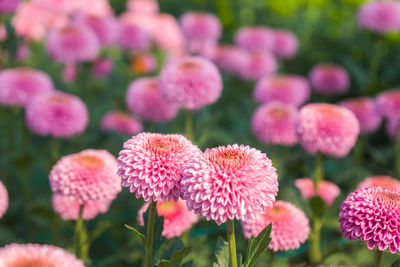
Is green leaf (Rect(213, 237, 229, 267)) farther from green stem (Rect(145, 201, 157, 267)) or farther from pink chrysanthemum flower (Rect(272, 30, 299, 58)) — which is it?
pink chrysanthemum flower (Rect(272, 30, 299, 58))

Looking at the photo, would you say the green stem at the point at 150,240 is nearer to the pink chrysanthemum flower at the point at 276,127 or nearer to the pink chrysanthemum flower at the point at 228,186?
the pink chrysanthemum flower at the point at 228,186

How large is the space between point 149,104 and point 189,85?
43 centimetres

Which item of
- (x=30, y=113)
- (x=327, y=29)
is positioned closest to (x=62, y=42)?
(x=30, y=113)

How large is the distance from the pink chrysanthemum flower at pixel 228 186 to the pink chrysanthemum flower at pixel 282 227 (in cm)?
46

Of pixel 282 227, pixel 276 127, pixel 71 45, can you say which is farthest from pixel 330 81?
pixel 282 227

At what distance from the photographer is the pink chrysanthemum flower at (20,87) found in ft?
8.96

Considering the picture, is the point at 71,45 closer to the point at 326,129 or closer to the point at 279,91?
the point at 279,91

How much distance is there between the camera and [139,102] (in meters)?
2.76

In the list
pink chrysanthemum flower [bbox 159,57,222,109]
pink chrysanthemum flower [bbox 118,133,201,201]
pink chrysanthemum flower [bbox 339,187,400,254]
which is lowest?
pink chrysanthemum flower [bbox 159,57,222,109]

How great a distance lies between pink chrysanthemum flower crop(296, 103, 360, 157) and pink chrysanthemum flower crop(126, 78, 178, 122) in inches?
31.8

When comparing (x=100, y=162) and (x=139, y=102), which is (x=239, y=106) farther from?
(x=100, y=162)

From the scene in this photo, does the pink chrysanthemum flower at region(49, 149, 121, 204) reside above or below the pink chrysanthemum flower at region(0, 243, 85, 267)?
below

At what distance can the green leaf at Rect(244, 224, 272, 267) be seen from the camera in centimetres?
125

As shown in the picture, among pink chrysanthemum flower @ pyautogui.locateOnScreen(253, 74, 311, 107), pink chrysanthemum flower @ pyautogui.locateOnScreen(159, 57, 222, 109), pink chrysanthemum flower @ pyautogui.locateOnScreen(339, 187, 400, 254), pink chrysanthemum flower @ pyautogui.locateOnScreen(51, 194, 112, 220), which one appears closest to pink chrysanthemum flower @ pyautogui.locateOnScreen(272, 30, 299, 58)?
pink chrysanthemum flower @ pyautogui.locateOnScreen(253, 74, 311, 107)
